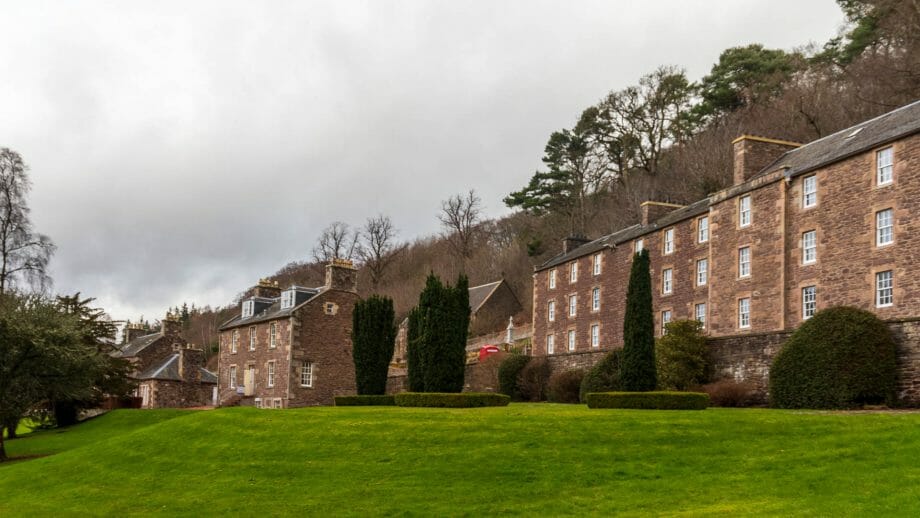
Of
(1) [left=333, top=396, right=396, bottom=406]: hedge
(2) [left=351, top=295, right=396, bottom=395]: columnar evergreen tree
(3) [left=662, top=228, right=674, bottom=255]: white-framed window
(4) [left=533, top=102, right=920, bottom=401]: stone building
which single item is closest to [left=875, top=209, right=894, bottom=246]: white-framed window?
(4) [left=533, top=102, right=920, bottom=401]: stone building

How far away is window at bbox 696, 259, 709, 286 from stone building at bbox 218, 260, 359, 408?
22537 mm

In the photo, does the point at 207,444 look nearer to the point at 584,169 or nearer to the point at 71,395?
the point at 71,395

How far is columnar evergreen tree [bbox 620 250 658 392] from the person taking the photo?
2842cm

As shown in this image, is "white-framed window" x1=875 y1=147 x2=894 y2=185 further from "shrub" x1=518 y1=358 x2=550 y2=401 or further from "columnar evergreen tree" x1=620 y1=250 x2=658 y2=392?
"shrub" x1=518 y1=358 x2=550 y2=401

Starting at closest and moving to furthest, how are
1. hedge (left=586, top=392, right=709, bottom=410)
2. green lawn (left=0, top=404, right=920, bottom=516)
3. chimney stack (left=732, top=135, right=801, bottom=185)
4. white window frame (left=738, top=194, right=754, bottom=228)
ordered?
green lawn (left=0, top=404, right=920, bottom=516) → hedge (left=586, top=392, right=709, bottom=410) → white window frame (left=738, top=194, right=754, bottom=228) → chimney stack (left=732, top=135, right=801, bottom=185)

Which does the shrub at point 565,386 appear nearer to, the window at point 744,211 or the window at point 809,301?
the window at point 809,301

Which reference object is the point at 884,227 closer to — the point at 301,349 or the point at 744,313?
the point at 744,313

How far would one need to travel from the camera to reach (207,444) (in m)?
25.0

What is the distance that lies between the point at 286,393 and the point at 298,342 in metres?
3.21

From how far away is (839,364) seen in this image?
26062mm

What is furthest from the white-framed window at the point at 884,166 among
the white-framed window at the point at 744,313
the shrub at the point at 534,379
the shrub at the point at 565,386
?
the shrub at the point at 534,379

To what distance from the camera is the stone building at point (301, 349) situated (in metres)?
51.7

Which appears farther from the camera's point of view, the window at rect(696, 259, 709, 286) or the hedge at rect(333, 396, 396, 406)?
the window at rect(696, 259, 709, 286)

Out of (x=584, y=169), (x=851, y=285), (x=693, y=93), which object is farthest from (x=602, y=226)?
(x=851, y=285)
